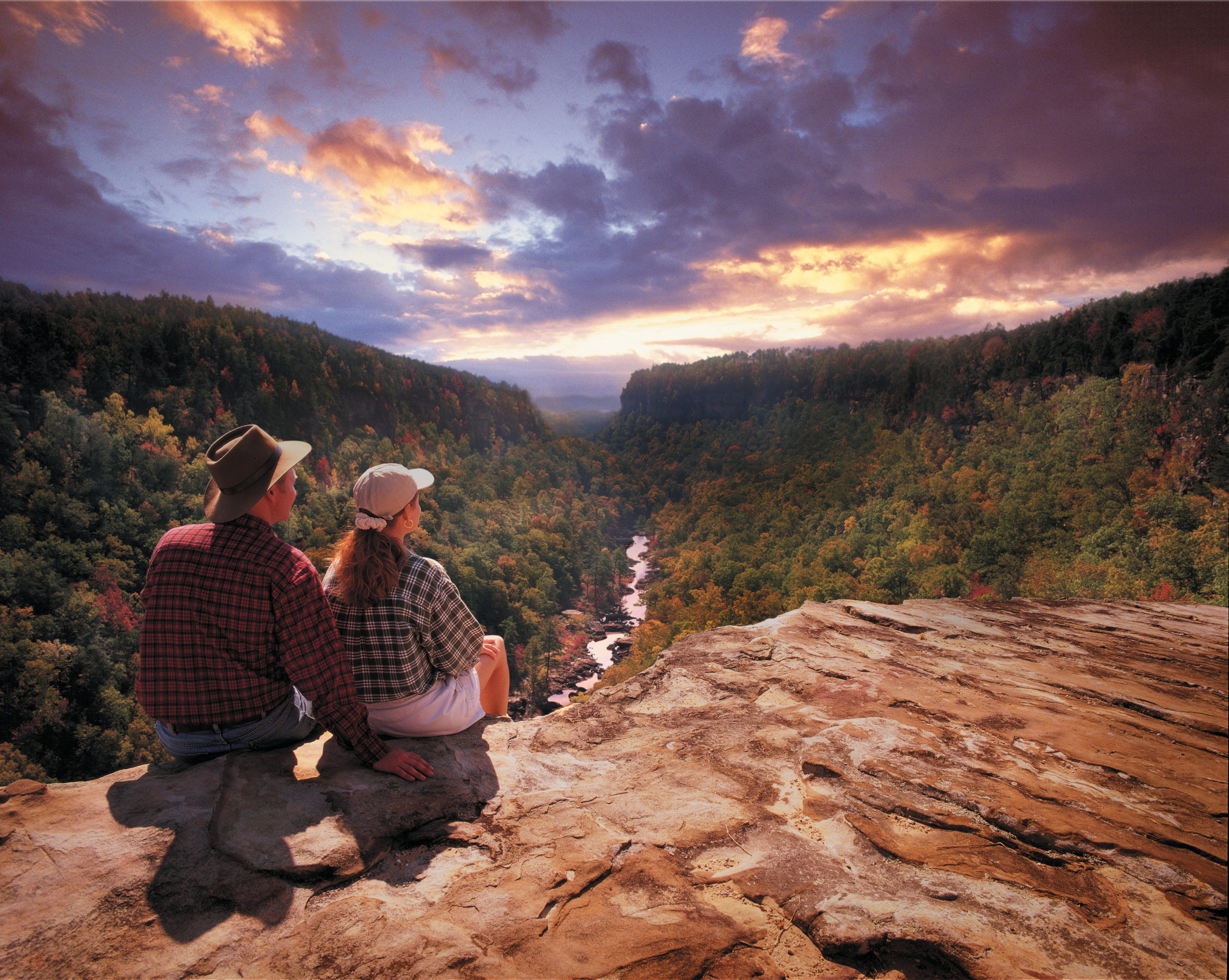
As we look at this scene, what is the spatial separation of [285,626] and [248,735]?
100 centimetres

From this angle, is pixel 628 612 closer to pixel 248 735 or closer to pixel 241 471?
pixel 248 735

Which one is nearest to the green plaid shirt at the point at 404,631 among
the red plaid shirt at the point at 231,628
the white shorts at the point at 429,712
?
the white shorts at the point at 429,712

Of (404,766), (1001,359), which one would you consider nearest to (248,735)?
(404,766)

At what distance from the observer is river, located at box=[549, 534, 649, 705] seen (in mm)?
39438

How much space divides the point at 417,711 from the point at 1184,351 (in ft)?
103

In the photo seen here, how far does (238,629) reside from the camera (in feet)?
9.90

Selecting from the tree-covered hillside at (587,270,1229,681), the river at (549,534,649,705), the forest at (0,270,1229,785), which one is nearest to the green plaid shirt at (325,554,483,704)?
the forest at (0,270,1229,785)

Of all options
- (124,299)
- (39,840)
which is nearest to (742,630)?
(39,840)

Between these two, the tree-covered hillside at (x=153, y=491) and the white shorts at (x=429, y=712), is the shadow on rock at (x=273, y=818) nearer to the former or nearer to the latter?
the white shorts at (x=429, y=712)

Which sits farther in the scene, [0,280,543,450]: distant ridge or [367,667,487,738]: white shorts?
[0,280,543,450]: distant ridge

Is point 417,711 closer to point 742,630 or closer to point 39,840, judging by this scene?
point 39,840

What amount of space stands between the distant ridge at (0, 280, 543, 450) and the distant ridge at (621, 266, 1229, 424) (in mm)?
56070

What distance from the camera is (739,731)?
172 inches

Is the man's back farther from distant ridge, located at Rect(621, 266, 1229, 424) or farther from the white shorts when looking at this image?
distant ridge, located at Rect(621, 266, 1229, 424)
